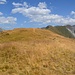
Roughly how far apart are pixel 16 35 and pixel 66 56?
76.1 ft

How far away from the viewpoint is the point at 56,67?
74.7ft

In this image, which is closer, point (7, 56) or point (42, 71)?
point (42, 71)

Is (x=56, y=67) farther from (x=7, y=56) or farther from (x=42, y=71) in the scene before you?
(x=7, y=56)

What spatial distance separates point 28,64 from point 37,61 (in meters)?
1.61

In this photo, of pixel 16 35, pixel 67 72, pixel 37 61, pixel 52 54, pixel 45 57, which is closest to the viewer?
pixel 67 72

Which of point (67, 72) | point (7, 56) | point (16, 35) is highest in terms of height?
point (16, 35)

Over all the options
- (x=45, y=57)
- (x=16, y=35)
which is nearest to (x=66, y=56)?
(x=45, y=57)

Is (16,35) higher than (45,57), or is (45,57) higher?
(16,35)

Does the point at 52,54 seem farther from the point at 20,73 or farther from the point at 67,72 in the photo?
the point at 20,73

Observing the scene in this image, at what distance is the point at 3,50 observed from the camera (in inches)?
1041

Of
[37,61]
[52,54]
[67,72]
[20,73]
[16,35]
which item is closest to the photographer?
[20,73]

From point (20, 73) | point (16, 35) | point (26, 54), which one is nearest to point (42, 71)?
point (20, 73)

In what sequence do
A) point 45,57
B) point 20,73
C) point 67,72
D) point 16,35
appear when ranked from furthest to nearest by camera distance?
point 16,35
point 45,57
point 67,72
point 20,73

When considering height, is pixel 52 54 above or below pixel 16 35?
below
